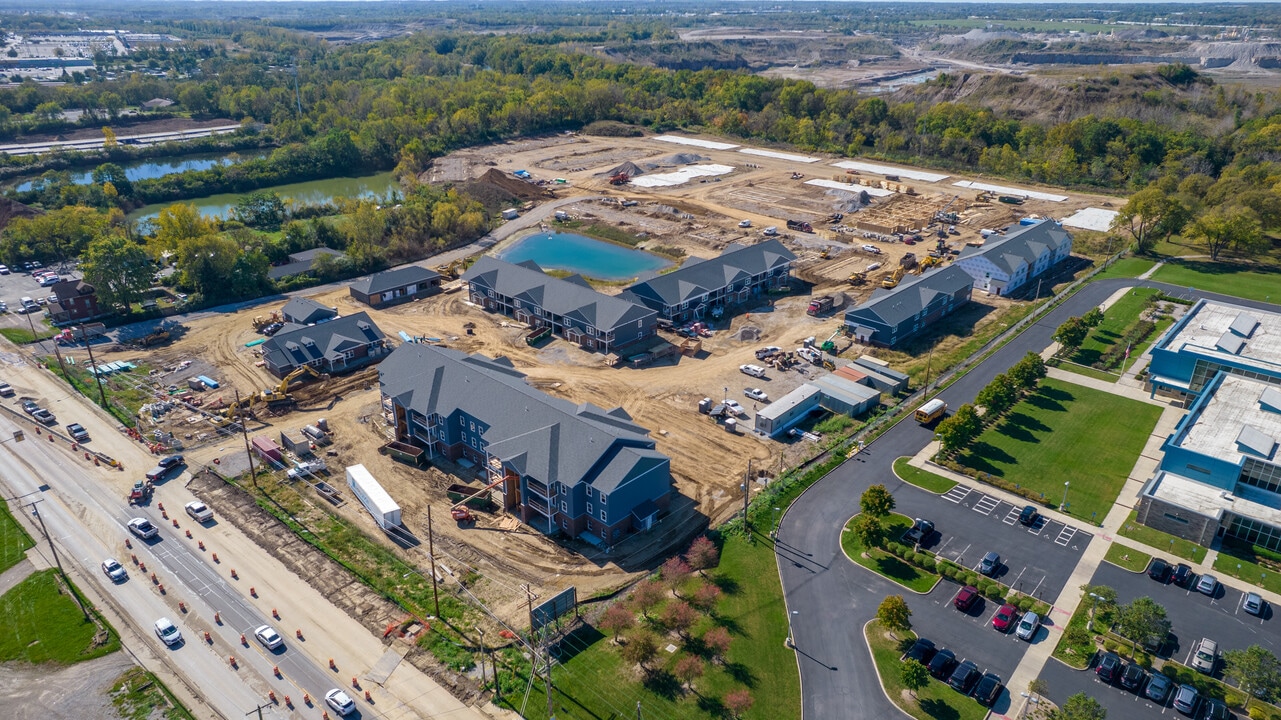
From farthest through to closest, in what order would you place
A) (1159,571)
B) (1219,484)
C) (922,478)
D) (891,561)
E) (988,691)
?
(922,478), (1219,484), (891,561), (1159,571), (988,691)

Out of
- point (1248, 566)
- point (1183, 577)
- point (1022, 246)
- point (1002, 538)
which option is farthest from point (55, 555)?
point (1022, 246)

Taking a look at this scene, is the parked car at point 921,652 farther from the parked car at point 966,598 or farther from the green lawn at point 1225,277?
the green lawn at point 1225,277

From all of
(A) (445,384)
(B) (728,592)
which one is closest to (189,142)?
(A) (445,384)

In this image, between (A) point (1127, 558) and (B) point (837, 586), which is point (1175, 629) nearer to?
(A) point (1127, 558)

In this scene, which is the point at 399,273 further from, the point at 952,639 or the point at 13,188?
the point at 13,188

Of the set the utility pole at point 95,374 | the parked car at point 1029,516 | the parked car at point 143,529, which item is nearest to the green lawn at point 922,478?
the parked car at point 1029,516

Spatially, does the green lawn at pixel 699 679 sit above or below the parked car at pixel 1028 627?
below

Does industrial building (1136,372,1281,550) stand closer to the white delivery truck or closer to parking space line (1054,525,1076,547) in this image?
parking space line (1054,525,1076,547)
